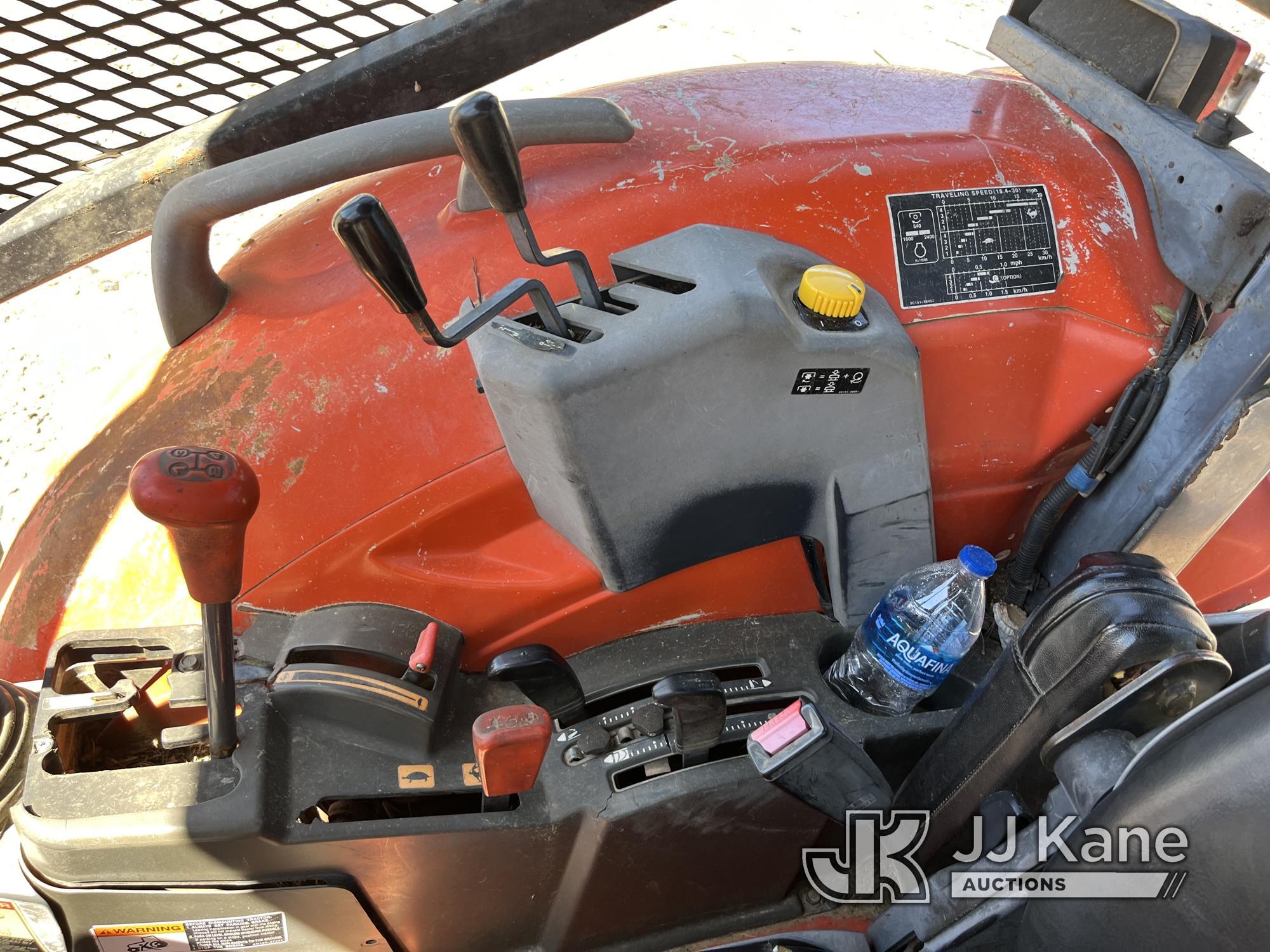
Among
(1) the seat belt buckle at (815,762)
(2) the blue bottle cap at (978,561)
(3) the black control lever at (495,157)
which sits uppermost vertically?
(3) the black control lever at (495,157)

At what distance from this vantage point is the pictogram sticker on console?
1154 millimetres

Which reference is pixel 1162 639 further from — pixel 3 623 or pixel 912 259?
pixel 3 623

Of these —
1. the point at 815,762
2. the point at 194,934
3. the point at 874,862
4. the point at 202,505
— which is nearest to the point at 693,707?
the point at 815,762

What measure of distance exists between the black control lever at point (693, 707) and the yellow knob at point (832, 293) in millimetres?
385

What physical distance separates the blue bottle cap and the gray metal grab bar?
611mm

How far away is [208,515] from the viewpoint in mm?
870

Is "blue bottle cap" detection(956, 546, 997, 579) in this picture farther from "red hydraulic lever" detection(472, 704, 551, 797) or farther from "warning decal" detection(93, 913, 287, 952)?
"warning decal" detection(93, 913, 287, 952)

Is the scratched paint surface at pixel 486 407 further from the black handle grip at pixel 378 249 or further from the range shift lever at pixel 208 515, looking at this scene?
the black handle grip at pixel 378 249

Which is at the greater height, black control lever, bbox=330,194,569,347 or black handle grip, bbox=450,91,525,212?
black handle grip, bbox=450,91,525,212

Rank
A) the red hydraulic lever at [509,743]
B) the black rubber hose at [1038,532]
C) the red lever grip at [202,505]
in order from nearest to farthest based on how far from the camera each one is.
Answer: the red lever grip at [202,505], the red hydraulic lever at [509,743], the black rubber hose at [1038,532]

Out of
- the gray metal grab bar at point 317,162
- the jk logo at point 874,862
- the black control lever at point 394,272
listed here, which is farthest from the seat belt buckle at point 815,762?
the gray metal grab bar at point 317,162

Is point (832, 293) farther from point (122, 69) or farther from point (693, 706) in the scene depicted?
point (122, 69)

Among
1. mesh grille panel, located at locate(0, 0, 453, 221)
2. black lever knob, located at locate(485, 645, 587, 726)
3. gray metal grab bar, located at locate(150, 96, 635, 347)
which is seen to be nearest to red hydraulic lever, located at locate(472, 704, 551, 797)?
black lever knob, located at locate(485, 645, 587, 726)

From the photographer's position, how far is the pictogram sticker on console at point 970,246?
1154 mm
